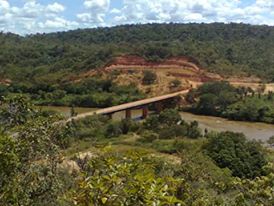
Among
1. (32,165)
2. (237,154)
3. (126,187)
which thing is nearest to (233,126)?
(237,154)

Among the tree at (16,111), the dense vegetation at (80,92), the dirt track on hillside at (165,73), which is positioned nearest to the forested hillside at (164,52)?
the dirt track on hillside at (165,73)

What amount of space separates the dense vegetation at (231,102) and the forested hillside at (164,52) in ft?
40.3

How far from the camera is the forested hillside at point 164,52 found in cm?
8031

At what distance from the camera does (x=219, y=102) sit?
6356 centimetres

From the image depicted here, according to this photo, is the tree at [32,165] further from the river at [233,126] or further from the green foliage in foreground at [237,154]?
the river at [233,126]

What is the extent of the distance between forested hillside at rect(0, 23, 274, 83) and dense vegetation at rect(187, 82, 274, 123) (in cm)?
1227

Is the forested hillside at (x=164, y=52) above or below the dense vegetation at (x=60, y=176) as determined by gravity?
below

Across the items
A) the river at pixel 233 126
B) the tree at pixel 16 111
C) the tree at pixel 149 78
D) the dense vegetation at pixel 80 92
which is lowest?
the river at pixel 233 126

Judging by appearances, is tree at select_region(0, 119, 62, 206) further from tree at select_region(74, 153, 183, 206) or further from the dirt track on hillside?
the dirt track on hillside

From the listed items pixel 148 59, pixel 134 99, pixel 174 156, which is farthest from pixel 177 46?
pixel 174 156

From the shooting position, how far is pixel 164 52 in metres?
79.6

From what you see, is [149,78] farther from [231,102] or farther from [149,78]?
[231,102]

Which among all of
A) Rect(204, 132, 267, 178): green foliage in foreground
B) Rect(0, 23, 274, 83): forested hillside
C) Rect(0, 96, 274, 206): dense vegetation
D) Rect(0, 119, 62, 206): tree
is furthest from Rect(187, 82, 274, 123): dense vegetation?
Rect(0, 119, 62, 206): tree

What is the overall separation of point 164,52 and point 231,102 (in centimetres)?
1917
